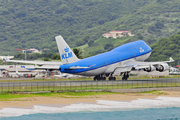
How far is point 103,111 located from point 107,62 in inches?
1040

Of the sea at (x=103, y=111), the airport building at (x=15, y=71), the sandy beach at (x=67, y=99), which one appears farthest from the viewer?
the airport building at (x=15, y=71)

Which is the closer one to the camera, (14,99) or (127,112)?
(127,112)

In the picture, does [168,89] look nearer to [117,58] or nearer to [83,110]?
[117,58]

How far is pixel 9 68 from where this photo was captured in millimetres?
136750

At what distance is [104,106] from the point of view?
178 feet

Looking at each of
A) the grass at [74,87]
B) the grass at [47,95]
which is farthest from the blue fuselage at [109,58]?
the grass at [47,95]

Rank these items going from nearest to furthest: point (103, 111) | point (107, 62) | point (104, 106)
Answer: point (103, 111) → point (104, 106) → point (107, 62)

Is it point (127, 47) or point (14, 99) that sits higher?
point (127, 47)

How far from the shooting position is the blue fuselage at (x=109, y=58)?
233 feet

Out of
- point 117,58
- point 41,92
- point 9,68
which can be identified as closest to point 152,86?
point 117,58

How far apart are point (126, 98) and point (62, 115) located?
54.4 ft

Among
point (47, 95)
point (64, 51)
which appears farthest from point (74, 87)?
point (47, 95)

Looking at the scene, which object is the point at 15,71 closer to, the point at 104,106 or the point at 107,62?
the point at 107,62

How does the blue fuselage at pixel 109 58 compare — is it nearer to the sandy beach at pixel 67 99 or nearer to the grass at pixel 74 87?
the grass at pixel 74 87
